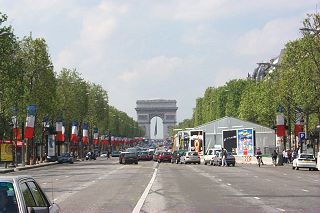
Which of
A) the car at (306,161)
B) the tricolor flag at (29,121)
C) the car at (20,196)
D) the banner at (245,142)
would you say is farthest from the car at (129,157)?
the car at (20,196)

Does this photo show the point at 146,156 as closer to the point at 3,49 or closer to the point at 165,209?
the point at 3,49

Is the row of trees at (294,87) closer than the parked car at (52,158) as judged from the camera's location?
Yes

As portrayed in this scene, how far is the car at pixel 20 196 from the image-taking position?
733cm

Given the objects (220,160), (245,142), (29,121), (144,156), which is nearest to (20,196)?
Answer: (220,160)

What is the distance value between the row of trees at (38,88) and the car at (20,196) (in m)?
45.8

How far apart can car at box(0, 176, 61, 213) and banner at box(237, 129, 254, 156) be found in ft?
218

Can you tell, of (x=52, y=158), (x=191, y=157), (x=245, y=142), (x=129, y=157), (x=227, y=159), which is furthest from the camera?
(x=52, y=158)

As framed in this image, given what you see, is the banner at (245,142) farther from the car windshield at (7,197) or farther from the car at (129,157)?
the car windshield at (7,197)

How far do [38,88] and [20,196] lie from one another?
70.5 m

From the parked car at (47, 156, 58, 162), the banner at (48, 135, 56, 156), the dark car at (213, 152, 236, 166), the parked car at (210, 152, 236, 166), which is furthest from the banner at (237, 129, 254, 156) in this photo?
the parked car at (47, 156, 58, 162)

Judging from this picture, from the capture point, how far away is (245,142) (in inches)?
2982

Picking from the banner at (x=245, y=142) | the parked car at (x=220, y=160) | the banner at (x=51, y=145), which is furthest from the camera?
the banner at (x=51, y=145)

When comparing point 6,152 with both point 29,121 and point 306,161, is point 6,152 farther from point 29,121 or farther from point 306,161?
point 306,161

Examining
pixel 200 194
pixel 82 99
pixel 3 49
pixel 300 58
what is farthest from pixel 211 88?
pixel 200 194
